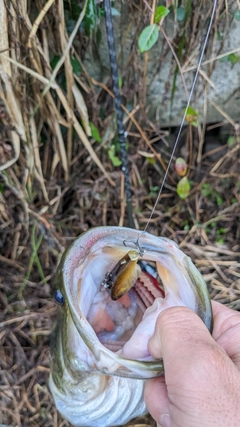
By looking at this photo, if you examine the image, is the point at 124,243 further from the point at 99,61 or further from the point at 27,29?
the point at 99,61

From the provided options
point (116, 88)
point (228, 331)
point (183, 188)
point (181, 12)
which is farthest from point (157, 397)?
point (181, 12)

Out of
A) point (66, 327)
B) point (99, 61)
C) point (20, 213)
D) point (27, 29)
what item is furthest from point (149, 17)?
point (66, 327)

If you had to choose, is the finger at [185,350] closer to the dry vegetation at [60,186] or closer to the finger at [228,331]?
the finger at [228,331]

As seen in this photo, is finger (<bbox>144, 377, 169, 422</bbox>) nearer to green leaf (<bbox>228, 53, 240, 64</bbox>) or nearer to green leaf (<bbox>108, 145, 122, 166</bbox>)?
green leaf (<bbox>108, 145, 122, 166</bbox>)

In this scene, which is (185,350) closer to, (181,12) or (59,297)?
(59,297)

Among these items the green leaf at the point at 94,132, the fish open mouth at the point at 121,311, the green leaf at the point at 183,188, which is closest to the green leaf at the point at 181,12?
the green leaf at the point at 94,132

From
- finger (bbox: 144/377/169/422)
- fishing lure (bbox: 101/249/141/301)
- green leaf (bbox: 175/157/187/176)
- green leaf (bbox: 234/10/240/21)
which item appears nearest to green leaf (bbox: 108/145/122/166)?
green leaf (bbox: 175/157/187/176)
